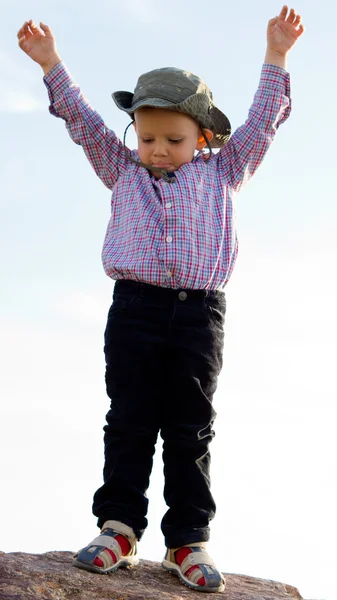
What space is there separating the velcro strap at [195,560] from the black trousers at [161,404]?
74mm

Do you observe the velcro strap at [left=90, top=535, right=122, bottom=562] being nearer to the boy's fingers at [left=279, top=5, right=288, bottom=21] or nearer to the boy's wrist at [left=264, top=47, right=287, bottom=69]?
the boy's wrist at [left=264, top=47, right=287, bottom=69]

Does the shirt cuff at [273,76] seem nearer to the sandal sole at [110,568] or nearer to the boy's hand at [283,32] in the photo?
the boy's hand at [283,32]

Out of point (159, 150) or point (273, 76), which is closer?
Result: point (159, 150)

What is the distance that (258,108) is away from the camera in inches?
162

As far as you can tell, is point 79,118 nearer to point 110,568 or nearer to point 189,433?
point 189,433

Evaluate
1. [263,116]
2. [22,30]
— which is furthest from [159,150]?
[22,30]

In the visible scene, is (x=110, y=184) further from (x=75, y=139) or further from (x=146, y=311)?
(x=146, y=311)

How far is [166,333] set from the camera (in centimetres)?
373

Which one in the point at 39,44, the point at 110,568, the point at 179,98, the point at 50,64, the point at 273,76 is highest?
the point at 273,76

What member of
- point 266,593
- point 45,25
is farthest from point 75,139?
point 266,593

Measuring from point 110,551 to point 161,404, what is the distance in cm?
72

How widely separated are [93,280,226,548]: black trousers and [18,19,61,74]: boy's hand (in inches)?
50.4

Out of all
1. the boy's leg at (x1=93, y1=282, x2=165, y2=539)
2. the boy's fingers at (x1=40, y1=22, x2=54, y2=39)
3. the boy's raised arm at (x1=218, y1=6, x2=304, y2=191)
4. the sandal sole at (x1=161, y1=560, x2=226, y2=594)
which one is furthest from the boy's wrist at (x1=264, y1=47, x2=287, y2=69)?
the sandal sole at (x1=161, y1=560, x2=226, y2=594)

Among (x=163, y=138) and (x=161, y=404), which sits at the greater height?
(x=163, y=138)
